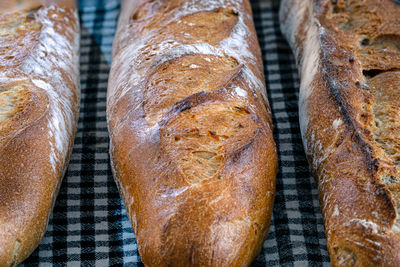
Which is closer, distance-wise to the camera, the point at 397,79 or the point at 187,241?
the point at 187,241

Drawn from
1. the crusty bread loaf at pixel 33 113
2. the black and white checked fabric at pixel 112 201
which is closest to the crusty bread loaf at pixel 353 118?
the black and white checked fabric at pixel 112 201

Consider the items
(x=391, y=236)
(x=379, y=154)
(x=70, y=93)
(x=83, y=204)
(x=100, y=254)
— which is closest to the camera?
(x=391, y=236)

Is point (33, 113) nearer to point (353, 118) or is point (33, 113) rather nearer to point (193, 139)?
point (193, 139)

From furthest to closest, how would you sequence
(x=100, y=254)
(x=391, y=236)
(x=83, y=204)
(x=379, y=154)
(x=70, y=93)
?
1. (x=70, y=93)
2. (x=83, y=204)
3. (x=100, y=254)
4. (x=379, y=154)
5. (x=391, y=236)

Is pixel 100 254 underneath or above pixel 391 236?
underneath

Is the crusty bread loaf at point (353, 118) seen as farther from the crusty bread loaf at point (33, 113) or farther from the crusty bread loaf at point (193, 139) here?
the crusty bread loaf at point (33, 113)

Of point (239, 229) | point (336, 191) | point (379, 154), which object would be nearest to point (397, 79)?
point (379, 154)

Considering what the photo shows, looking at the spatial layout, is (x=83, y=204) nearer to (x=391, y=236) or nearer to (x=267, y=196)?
(x=267, y=196)

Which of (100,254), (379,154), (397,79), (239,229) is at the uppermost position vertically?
(397,79)

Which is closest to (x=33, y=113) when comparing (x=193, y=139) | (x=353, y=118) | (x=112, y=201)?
(x=112, y=201)
